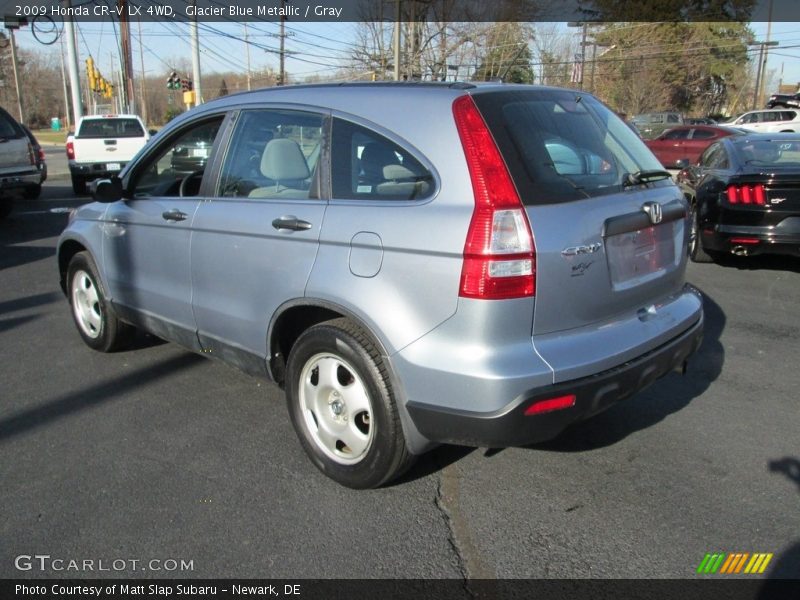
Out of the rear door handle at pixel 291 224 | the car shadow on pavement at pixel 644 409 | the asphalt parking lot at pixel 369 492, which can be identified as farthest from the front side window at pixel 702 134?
the rear door handle at pixel 291 224

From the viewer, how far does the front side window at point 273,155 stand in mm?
3270

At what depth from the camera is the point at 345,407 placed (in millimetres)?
3057

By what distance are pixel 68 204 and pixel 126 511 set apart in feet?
40.9

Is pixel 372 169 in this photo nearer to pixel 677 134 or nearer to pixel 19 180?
pixel 19 180

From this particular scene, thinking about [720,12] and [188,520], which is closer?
[188,520]

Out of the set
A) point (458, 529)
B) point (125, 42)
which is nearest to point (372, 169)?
point (458, 529)

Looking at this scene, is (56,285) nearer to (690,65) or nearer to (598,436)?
(598,436)

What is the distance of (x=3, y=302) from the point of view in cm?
648

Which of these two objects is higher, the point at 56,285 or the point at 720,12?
the point at 720,12

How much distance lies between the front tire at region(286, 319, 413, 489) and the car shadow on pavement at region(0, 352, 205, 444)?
1608 millimetres

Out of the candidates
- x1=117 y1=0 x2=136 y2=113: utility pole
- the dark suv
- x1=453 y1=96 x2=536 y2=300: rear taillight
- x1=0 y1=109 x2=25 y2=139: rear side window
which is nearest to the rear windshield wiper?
x1=453 y1=96 x2=536 y2=300: rear taillight

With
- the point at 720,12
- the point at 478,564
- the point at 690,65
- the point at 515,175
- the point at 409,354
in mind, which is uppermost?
the point at 720,12

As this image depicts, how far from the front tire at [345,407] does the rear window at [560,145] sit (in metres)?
0.96

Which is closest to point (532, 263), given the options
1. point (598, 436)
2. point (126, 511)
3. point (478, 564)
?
point (478, 564)
